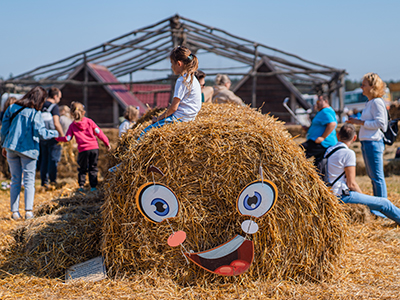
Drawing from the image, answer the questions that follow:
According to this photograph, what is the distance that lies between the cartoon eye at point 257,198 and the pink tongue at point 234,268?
0.42 m

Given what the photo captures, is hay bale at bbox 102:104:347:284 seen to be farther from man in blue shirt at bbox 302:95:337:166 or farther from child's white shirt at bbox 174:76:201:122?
man in blue shirt at bbox 302:95:337:166

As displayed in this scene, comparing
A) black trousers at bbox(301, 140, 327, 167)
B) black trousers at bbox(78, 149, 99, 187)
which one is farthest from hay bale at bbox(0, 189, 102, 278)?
black trousers at bbox(301, 140, 327, 167)

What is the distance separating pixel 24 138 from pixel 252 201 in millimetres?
3381

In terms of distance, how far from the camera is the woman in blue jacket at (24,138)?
4910 millimetres

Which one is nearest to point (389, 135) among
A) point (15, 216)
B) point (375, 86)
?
point (375, 86)

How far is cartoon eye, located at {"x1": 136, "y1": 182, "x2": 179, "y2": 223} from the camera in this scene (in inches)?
122

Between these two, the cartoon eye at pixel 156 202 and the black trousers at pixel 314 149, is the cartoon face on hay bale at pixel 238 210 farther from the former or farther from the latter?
the black trousers at pixel 314 149

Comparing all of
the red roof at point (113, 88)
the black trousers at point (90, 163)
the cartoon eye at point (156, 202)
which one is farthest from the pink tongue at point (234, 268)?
A: the red roof at point (113, 88)

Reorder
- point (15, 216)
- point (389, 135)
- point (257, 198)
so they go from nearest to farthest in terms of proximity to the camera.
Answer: point (257, 198)
point (15, 216)
point (389, 135)

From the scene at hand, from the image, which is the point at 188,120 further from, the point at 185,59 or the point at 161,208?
the point at 161,208

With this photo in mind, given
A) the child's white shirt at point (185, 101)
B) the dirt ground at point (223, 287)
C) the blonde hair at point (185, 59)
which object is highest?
the blonde hair at point (185, 59)

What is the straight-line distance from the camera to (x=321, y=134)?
5.79 metres

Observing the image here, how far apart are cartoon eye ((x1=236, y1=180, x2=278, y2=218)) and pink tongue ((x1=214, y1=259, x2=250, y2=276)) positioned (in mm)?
Result: 423

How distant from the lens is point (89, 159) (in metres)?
6.33
